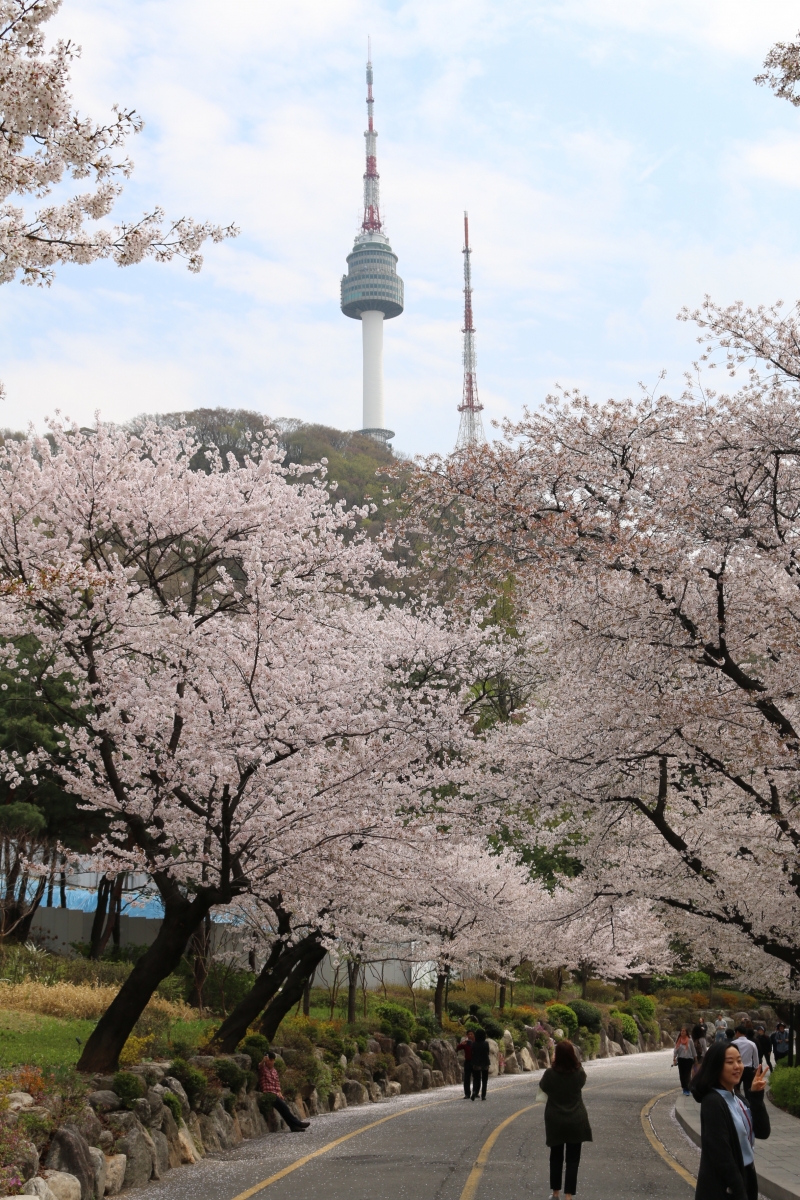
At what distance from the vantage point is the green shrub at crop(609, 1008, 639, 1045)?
39469 mm

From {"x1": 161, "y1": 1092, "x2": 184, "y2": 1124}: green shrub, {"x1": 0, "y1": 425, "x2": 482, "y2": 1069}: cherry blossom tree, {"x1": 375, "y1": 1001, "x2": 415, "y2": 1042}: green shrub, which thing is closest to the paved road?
{"x1": 161, "y1": 1092, "x2": 184, "y2": 1124}: green shrub

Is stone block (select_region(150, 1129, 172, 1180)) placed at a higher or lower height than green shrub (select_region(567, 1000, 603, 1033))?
higher

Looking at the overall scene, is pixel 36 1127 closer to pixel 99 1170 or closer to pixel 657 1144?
pixel 99 1170

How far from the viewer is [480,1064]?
20.2 m

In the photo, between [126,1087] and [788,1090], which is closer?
[126,1087]

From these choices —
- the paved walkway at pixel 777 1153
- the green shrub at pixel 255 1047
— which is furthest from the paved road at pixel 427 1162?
the green shrub at pixel 255 1047

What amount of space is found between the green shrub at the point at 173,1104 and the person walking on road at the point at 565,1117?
192 inches

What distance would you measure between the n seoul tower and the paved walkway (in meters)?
143

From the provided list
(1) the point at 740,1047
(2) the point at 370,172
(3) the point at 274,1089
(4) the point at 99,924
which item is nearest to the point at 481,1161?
(1) the point at 740,1047

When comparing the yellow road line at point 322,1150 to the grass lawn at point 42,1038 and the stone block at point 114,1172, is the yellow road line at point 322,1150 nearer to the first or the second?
the stone block at point 114,1172

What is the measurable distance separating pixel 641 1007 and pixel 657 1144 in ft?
99.6

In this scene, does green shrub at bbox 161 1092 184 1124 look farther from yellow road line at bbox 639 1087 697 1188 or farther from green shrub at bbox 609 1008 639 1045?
green shrub at bbox 609 1008 639 1045

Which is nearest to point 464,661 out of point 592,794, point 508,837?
point 592,794

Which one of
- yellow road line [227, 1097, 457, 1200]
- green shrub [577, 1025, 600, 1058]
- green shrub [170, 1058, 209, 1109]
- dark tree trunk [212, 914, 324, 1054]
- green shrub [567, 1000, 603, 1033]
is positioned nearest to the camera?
yellow road line [227, 1097, 457, 1200]
